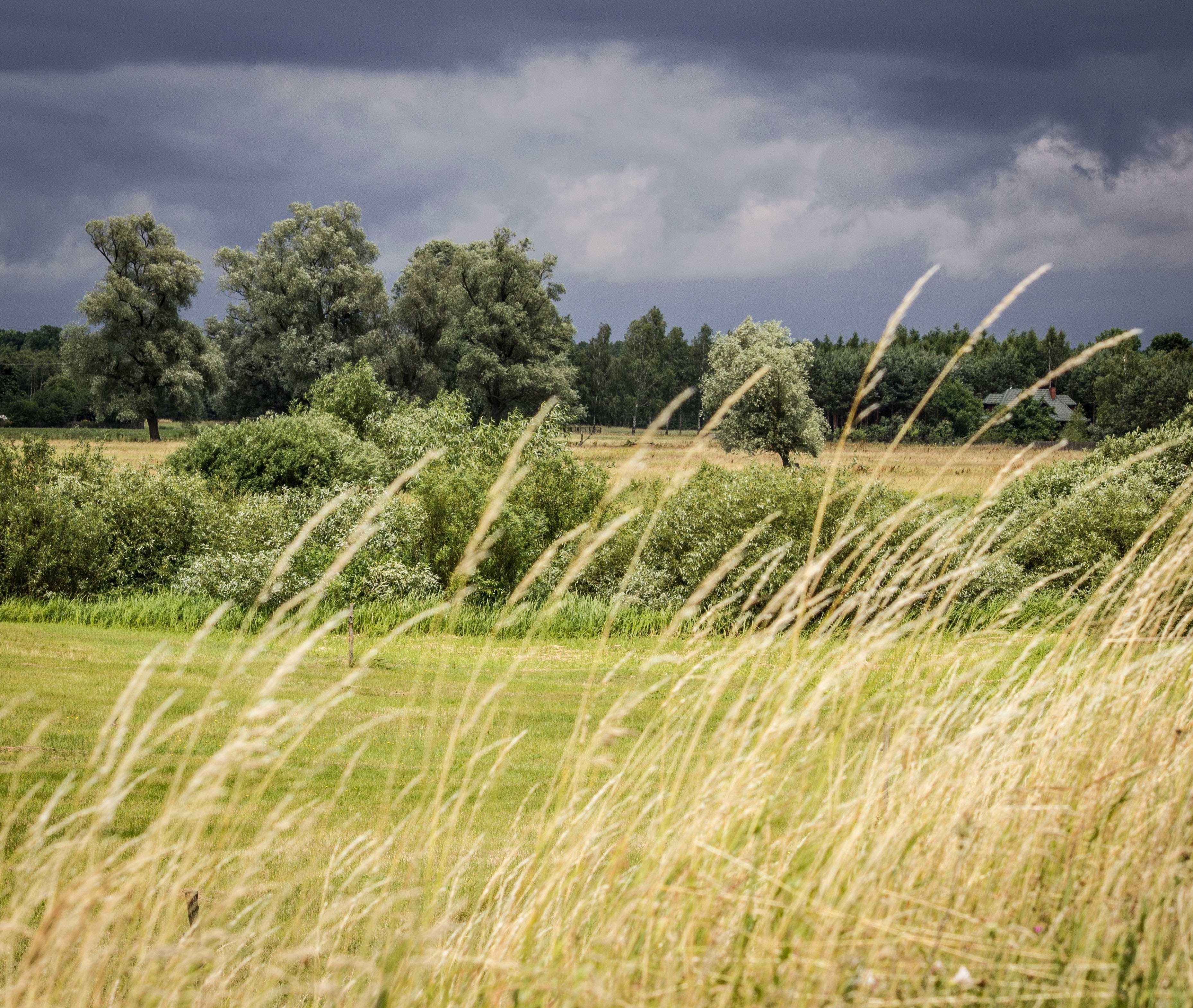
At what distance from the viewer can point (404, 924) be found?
2064 mm

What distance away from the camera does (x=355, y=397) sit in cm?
2759

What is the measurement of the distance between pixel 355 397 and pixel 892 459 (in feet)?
56.4

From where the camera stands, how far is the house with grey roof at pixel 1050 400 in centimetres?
7894

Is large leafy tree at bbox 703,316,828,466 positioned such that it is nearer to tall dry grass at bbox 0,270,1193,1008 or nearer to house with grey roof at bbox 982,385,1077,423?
Result: tall dry grass at bbox 0,270,1193,1008

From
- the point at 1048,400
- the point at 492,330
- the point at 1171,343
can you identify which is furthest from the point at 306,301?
the point at 1171,343

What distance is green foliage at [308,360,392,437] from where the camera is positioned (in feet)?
89.9

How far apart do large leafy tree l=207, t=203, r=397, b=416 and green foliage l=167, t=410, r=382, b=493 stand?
68.5 feet

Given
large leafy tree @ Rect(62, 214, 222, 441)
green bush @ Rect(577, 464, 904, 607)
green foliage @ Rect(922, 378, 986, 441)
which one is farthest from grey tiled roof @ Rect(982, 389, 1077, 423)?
green bush @ Rect(577, 464, 904, 607)

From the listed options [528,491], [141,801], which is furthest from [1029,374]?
[141,801]

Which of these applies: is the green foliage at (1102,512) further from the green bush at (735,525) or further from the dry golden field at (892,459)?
the green bush at (735,525)

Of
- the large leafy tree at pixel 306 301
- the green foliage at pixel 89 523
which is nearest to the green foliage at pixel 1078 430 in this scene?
the large leafy tree at pixel 306 301

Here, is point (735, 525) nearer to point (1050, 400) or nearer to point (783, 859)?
point (783, 859)

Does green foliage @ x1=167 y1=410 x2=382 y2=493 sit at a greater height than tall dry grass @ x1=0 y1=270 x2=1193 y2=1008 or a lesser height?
greater

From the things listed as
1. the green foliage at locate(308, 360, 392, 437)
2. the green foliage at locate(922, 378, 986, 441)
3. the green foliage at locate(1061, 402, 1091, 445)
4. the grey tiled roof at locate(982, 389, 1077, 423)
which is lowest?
the green foliage at locate(308, 360, 392, 437)
